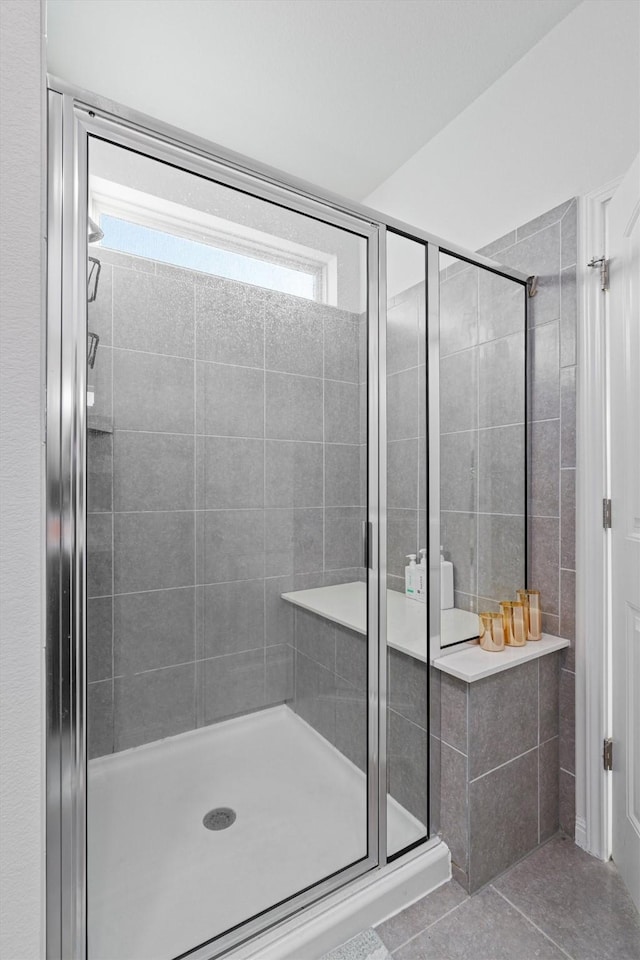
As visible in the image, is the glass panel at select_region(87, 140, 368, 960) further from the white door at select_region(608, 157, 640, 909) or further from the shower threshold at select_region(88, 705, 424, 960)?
the white door at select_region(608, 157, 640, 909)

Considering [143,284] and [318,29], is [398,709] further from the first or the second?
[318,29]

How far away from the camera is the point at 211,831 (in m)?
1.11

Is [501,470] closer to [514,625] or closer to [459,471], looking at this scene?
[459,471]

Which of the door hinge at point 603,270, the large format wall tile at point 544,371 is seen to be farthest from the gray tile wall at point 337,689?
the door hinge at point 603,270

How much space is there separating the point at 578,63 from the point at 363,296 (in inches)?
43.6

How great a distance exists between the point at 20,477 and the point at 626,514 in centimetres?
140

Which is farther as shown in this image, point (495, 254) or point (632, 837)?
point (495, 254)

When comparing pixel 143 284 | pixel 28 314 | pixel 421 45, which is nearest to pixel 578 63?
pixel 421 45

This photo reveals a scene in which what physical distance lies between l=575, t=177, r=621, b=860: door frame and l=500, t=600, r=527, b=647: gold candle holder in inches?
6.8

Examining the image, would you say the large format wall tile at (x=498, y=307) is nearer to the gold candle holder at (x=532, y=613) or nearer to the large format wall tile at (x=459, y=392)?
the large format wall tile at (x=459, y=392)

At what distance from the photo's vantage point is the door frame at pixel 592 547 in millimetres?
1386

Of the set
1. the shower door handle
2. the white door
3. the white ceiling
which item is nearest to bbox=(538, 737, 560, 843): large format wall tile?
the white door

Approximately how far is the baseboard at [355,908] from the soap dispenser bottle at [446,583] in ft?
2.14

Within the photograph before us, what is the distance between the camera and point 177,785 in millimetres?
1092
